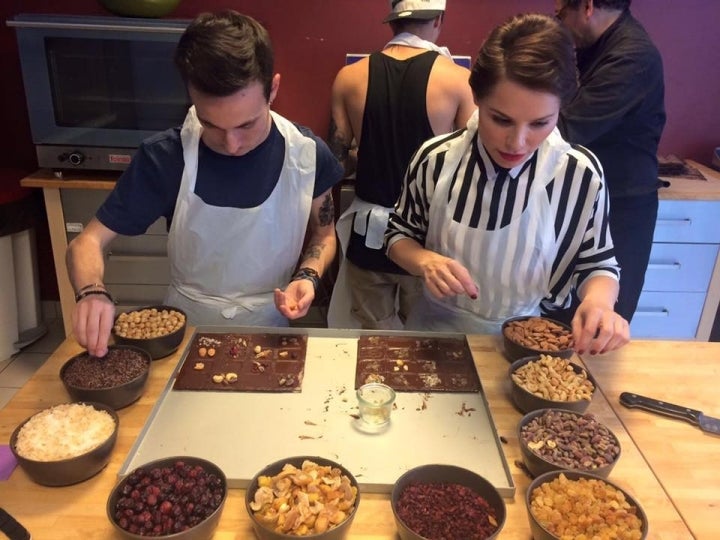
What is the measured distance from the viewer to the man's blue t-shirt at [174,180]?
1614 millimetres

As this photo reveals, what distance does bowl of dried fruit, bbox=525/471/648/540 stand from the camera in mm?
947

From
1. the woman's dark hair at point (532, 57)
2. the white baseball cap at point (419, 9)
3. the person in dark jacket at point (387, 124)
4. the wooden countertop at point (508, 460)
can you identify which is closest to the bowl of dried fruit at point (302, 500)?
the wooden countertop at point (508, 460)

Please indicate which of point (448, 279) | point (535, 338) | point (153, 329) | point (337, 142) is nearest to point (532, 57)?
point (448, 279)

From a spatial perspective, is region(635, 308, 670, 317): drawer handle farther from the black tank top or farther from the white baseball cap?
the white baseball cap

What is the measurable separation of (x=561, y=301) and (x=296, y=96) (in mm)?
1958

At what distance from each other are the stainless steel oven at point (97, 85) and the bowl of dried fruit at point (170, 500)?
1970mm

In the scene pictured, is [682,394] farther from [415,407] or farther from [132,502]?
[132,502]

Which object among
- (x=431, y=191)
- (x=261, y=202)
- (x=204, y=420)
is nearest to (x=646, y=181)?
(x=431, y=191)

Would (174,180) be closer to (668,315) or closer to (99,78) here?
(99,78)

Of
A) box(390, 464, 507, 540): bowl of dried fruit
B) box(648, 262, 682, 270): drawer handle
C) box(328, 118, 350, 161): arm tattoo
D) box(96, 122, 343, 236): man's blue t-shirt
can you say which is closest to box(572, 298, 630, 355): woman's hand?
box(390, 464, 507, 540): bowl of dried fruit

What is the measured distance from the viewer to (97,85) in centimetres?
263

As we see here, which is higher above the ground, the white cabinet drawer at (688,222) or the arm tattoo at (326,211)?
the arm tattoo at (326,211)

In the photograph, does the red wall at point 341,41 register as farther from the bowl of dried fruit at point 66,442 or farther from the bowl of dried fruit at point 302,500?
the bowl of dried fruit at point 302,500

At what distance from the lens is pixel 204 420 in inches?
49.5
